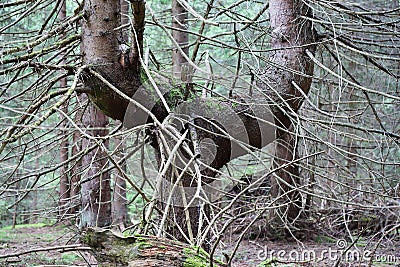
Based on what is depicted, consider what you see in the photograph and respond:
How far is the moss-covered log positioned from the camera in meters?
1.87

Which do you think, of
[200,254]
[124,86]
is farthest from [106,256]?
[124,86]

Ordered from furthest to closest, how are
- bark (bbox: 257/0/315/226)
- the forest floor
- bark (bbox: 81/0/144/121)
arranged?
1. the forest floor
2. bark (bbox: 257/0/315/226)
3. bark (bbox: 81/0/144/121)

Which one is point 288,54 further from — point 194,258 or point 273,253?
point 273,253

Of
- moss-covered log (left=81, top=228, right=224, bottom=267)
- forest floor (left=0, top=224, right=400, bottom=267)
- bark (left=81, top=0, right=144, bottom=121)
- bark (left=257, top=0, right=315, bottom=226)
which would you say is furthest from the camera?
forest floor (left=0, top=224, right=400, bottom=267)

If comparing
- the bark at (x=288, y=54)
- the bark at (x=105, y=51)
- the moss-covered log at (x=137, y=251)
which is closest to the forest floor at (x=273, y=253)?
the bark at (x=288, y=54)

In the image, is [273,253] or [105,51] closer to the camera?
[105,51]

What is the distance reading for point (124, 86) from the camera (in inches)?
119

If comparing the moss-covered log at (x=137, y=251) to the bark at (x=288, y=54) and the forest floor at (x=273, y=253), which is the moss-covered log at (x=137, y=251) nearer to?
the bark at (x=288, y=54)

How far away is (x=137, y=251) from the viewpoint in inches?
74.2

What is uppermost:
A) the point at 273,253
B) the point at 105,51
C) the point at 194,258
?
the point at 105,51

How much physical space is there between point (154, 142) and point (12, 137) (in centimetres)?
126

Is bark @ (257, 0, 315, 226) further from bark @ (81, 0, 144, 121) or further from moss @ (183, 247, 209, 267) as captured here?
moss @ (183, 247, 209, 267)

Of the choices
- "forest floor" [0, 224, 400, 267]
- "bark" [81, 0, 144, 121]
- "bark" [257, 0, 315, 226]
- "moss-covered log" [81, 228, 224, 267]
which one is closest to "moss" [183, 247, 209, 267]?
"moss-covered log" [81, 228, 224, 267]

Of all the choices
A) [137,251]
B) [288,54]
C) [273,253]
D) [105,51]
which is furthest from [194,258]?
[273,253]
